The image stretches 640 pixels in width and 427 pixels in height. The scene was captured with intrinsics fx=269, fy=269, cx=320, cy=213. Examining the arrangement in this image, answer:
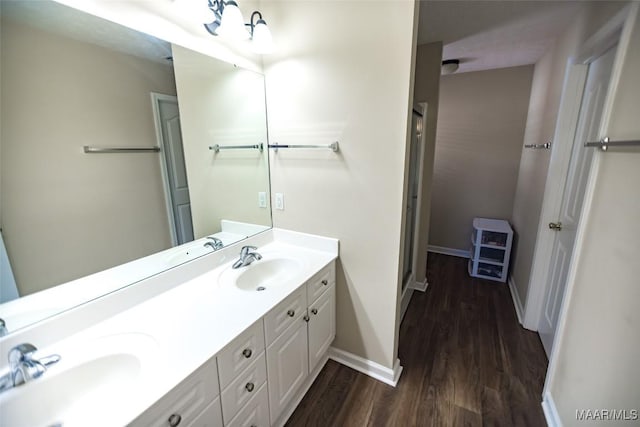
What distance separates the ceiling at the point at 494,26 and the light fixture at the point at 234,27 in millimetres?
1148

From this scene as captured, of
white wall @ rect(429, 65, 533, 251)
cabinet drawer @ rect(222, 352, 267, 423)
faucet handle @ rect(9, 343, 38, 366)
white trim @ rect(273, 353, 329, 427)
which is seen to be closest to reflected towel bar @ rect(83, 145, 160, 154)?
faucet handle @ rect(9, 343, 38, 366)

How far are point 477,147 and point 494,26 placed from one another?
161 cm

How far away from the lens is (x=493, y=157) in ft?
11.1

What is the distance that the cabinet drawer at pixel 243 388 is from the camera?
1.02 m

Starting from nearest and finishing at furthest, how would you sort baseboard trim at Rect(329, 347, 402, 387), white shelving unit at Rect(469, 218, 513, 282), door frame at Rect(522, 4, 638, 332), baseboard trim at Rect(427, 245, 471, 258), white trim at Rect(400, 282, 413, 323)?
door frame at Rect(522, 4, 638, 332) → baseboard trim at Rect(329, 347, 402, 387) → white trim at Rect(400, 282, 413, 323) → white shelving unit at Rect(469, 218, 513, 282) → baseboard trim at Rect(427, 245, 471, 258)

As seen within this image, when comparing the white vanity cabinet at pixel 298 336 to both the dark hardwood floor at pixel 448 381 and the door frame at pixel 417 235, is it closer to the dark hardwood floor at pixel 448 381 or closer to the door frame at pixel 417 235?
the dark hardwood floor at pixel 448 381

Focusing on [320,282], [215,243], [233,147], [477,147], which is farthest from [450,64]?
[215,243]

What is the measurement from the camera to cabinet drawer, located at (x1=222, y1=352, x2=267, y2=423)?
1020 millimetres

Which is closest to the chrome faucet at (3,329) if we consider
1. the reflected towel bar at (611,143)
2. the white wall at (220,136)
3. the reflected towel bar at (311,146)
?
the white wall at (220,136)

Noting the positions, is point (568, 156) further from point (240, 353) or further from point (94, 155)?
point (94, 155)

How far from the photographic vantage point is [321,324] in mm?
1688

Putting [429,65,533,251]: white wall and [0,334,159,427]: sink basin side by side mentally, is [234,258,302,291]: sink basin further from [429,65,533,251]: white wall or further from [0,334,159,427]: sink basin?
[429,65,533,251]: white wall

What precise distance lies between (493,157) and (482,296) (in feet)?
5.75

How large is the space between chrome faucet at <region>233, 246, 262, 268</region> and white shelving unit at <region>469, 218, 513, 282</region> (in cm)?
260
